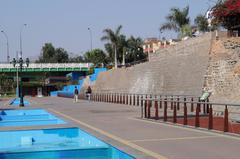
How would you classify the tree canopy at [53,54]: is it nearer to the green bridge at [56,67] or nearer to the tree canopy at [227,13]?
the green bridge at [56,67]

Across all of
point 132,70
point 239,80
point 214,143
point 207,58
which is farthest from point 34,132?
point 132,70

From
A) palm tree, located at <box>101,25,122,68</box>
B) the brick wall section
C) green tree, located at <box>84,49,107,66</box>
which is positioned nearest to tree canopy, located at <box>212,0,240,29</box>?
the brick wall section

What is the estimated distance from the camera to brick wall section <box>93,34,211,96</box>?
112 feet

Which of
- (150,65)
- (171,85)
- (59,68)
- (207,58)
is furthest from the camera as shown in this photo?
(59,68)

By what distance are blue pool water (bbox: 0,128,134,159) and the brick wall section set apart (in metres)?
16.5

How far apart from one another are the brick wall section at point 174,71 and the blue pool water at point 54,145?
16.5 metres

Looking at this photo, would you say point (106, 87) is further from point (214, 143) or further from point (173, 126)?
point (214, 143)

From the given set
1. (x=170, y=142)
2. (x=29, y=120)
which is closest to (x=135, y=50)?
(x=29, y=120)

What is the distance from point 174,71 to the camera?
40094 mm

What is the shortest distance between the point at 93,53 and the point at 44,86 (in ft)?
54.6

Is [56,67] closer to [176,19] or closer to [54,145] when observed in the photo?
[176,19]

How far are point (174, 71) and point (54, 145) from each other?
2598 centimetres

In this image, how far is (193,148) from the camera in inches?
484

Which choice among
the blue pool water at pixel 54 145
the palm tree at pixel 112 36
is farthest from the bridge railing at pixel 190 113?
the palm tree at pixel 112 36
